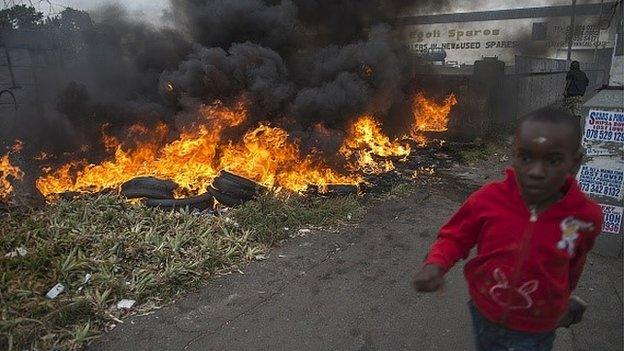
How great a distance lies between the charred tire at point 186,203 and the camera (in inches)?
239

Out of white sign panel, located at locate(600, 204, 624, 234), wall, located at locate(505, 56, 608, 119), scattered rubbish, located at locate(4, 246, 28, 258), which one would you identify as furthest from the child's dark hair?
wall, located at locate(505, 56, 608, 119)

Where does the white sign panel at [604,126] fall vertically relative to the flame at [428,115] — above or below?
above

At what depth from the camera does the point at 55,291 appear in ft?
12.7

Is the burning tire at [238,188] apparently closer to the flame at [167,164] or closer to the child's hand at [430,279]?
the flame at [167,164]

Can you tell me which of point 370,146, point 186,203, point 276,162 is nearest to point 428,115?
point 370,146

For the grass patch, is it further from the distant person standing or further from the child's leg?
the distant person standing

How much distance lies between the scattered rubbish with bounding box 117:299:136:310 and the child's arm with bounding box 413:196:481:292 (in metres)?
3.03

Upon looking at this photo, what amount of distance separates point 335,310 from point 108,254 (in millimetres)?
2523

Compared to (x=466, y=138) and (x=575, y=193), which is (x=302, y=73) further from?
(x=575, y=193)

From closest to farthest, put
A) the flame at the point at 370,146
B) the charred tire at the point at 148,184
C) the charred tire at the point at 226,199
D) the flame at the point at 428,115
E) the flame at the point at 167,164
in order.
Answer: the charred tire at the point at 148,184
the charred tire at the point at 226,199
the flame at the point at 167,164
the flame at the point at 370,146
the flame at the point at 428,115

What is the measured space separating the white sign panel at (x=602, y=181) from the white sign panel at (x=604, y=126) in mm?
342

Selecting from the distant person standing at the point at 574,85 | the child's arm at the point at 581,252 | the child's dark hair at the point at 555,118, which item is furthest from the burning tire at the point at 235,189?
the distant person standing at the point at 574,85

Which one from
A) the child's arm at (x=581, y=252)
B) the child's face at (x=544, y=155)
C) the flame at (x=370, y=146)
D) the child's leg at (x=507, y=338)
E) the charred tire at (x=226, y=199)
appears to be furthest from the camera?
the flame at (x=370, y=146)

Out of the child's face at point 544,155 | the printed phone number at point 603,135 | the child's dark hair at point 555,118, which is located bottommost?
the printed phone number at point 603,135
